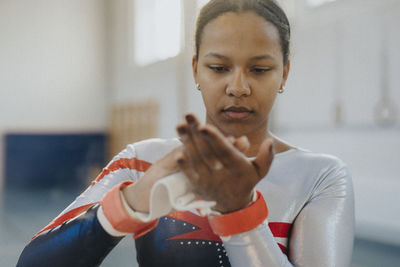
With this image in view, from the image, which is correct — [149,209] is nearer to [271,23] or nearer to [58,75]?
[271,23]

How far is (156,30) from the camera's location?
564 centimetres

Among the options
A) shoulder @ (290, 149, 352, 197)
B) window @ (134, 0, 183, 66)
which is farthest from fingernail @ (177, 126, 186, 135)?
window @ (134, 0, 183, 66)

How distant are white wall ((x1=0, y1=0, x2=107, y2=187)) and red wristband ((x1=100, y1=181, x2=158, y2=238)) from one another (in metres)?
5.99

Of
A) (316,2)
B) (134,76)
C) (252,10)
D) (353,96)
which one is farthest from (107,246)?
(134,76)

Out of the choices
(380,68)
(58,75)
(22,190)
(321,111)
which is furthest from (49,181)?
(380,68)

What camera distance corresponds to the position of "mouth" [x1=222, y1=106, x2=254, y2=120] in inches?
29.7

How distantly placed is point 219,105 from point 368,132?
2.39 m

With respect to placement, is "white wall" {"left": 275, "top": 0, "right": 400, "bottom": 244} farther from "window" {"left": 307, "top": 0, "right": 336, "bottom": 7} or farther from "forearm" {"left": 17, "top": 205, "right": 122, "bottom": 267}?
"forearm" {"left": 17, "top": 205, "right": 122, "bottom": 267}

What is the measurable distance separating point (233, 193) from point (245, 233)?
9cm

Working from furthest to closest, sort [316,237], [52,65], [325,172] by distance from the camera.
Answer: [52,65], [325,172], [316,237]

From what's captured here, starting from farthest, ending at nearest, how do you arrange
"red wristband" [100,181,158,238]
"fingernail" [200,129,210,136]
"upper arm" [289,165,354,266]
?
"upper arm" [289,165,354,266]
"red wristband" [100,181,158,238]
"fingernail" [200,129,210,136]

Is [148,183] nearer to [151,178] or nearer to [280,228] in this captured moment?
[151,178]

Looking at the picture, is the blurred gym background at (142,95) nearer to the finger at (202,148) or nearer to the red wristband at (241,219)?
the red wristband at (241,219)

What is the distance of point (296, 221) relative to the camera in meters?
0.77
